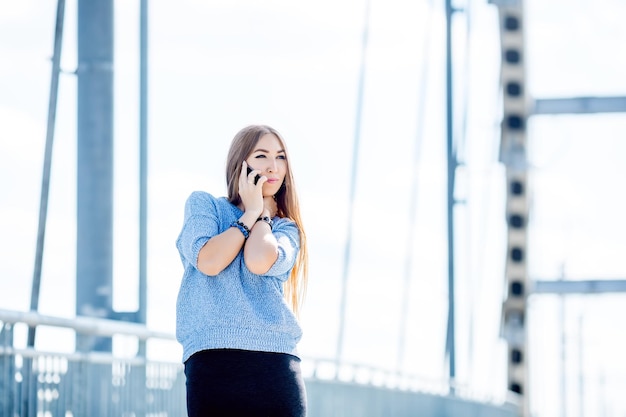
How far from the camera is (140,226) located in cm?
859

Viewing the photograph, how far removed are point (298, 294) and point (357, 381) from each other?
819cm

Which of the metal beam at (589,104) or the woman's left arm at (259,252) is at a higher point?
the metal beam at (589,104)

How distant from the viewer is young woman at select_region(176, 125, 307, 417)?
12.5 feet

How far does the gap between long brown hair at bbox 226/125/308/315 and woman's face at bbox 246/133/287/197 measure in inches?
0.5

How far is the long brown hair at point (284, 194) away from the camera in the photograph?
13.2 feet

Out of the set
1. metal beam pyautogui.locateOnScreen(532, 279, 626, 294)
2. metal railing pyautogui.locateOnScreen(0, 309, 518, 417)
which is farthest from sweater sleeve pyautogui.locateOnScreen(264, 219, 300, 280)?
metal beam pyautogui.locateOnScreen(532, 279, 626, 294)

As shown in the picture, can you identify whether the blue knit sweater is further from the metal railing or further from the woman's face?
the metal railing

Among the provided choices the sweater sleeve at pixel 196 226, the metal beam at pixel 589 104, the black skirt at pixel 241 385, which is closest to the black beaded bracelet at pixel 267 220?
the sweater sleeve at pixel 196 226

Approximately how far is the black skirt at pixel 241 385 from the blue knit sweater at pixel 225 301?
0.08 feet

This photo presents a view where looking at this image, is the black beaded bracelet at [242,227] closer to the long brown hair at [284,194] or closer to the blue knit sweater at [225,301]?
the blue knit sweater at [225,301]

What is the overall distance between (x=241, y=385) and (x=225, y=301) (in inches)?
8.2

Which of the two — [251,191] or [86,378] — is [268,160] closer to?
[251,191]

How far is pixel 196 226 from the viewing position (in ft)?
12.8

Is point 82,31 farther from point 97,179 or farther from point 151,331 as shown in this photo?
point 151,331
